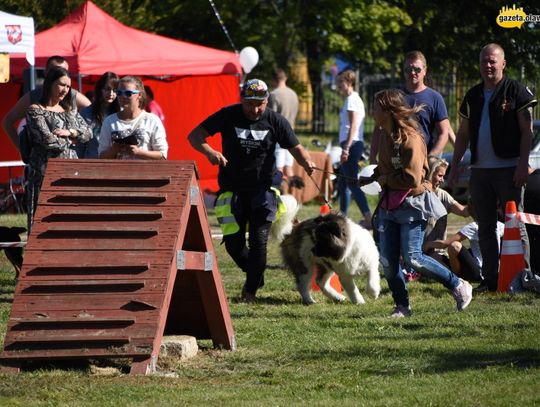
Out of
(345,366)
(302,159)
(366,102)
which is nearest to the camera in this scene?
(345,366)

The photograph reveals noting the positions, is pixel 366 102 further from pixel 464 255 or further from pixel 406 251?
pixel 406 251

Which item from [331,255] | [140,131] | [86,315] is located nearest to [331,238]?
[331,255]

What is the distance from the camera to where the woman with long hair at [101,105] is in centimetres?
944

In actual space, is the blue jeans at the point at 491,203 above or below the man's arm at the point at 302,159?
below

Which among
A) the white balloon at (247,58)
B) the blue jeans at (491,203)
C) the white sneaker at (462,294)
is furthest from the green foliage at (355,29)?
the white sneaker at (462,294)

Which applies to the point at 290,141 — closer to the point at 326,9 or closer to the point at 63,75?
the point at 63,75

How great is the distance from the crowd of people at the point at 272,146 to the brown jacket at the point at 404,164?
0.03 metres

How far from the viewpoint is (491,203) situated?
30.3 feet

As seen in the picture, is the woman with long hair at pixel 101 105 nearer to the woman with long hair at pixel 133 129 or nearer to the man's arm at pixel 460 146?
the woman with long hair at pixel 133 129

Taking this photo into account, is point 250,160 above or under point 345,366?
above

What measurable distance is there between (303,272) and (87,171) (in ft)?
10.2

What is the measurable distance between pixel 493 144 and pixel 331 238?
1627 millimetres

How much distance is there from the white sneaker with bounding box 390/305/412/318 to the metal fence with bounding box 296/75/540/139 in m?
18.2

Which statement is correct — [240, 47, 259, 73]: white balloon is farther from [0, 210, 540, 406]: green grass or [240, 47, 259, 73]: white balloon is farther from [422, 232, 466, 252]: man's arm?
[0, 210, 540, 406]: green grass
